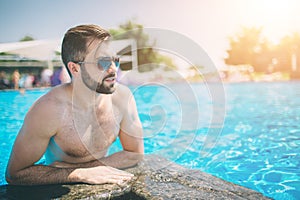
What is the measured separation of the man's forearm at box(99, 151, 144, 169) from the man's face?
2.06 ft

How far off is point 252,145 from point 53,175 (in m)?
3.27

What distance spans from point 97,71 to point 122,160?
824mm

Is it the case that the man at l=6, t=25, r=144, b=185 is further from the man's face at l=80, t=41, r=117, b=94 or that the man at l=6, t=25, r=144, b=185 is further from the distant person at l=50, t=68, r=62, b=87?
the distant person at l=50, t=68, r=62, b=87

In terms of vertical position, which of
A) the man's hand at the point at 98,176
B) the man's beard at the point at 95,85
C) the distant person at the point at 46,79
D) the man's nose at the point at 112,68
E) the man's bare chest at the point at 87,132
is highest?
the man's nose at the point at 112,68

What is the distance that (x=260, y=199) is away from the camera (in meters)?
1.73

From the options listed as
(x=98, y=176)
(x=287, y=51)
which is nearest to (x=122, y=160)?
(x=98, y=176)

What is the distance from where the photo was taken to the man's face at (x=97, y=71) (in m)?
2.09

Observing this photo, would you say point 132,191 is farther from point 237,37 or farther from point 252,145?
point 237,37

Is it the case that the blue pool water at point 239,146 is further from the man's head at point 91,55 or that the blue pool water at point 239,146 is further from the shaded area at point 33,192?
the man's head at point 91,55

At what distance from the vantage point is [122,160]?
2.36m

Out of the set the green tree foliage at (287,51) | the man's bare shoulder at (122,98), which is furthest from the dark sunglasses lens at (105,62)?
the green tree foliage at (287,51)

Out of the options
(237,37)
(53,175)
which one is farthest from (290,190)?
(237,37)

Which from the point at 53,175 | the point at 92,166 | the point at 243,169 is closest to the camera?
the point at 53,175

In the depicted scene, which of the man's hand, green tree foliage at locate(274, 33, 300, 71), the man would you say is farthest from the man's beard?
green tree foliage at locate(274, 33, 300, 71)
